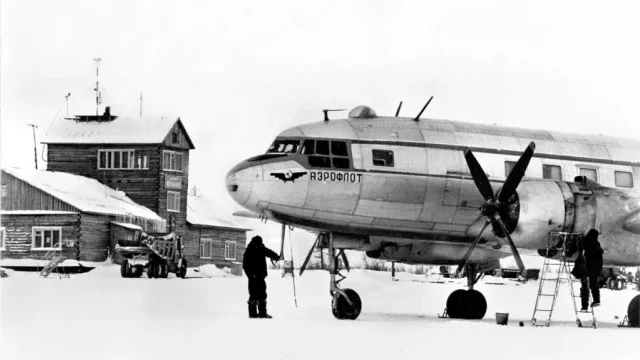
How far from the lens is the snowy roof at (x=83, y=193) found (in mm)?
53656

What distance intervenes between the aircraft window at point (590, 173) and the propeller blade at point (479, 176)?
3617 mm

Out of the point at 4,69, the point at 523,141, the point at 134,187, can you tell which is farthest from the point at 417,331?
the point at 134,187

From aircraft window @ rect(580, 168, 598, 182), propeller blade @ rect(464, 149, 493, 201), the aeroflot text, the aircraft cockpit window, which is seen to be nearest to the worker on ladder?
propeller blade @ rect(464, 149, 493, 201)

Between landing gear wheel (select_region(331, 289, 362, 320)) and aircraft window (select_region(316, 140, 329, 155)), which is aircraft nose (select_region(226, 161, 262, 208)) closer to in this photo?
aircraft window (select_region(316, 140, 329, 155))

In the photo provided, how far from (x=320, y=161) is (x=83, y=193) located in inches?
1481

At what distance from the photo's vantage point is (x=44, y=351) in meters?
13.6

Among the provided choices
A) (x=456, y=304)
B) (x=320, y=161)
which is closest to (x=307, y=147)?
(x=320, y=161)

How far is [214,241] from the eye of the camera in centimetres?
6309

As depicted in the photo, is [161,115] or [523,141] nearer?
[523,141]

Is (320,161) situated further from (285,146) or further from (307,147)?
(285,146)

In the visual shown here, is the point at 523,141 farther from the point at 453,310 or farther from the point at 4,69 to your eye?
the point at 4,69

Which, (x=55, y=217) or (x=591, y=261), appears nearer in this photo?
(x=591, y=261)

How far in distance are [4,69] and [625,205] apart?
42.3 ft

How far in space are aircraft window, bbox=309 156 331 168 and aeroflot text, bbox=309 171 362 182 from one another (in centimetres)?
18
